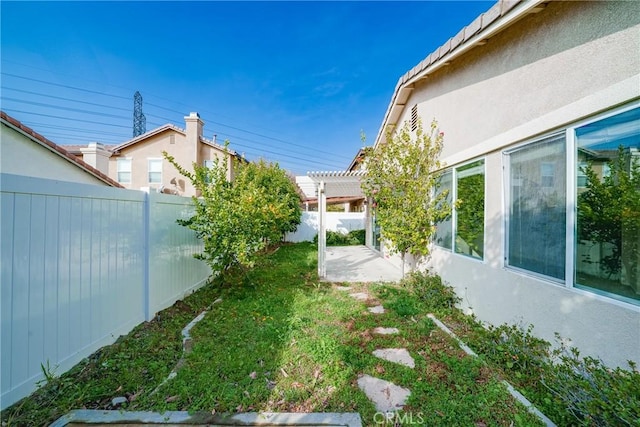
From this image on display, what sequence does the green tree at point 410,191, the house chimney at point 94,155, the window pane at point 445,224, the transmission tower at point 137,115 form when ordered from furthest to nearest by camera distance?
1. the transmission tower at point 137,115
2. the house chimney at point 94,155
3. the green tree at point 410,191
4. the window pane at point 445,224

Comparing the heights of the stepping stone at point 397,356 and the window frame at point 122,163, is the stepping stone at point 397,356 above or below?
below

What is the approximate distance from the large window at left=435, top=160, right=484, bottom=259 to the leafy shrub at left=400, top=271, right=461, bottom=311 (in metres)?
0.96

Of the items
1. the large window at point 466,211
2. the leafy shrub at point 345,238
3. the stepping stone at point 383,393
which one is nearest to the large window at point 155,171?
the leafy shrub at point 345,238

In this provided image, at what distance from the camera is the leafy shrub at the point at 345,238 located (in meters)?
18.2

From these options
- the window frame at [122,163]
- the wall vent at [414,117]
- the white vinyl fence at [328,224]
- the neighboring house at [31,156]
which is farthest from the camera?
the window frame at [122,163]

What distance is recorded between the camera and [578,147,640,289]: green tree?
2789 mm

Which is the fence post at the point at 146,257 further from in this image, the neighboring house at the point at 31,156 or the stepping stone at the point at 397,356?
the neighboring house at the point at 31,156

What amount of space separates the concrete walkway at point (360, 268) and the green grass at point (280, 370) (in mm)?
2727

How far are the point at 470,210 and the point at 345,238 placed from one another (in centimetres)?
1327

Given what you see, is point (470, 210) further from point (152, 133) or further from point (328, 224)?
point (152, 133)

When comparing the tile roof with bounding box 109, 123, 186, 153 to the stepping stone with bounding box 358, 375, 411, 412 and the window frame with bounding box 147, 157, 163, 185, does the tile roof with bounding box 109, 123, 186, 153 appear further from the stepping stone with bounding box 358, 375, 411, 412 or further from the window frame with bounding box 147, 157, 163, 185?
the stepping stone with bounding box 358, 375, 411, 412

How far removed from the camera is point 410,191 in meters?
7.09

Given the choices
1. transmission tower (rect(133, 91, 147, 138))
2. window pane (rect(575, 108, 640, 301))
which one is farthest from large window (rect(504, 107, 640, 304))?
transmission tower (rect(133, 91, 147, 138))

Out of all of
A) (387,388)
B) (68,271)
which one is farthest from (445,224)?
(68,271)
